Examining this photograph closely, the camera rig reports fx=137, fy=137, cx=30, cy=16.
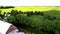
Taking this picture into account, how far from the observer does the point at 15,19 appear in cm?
65

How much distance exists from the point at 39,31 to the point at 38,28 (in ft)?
0.05

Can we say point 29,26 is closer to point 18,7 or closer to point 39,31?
point 39,31

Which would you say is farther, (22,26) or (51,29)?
(22,26)

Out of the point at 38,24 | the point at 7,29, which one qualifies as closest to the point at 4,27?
the point at 7,29

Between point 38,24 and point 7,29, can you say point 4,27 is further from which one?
point 38,24

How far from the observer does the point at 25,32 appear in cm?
65
